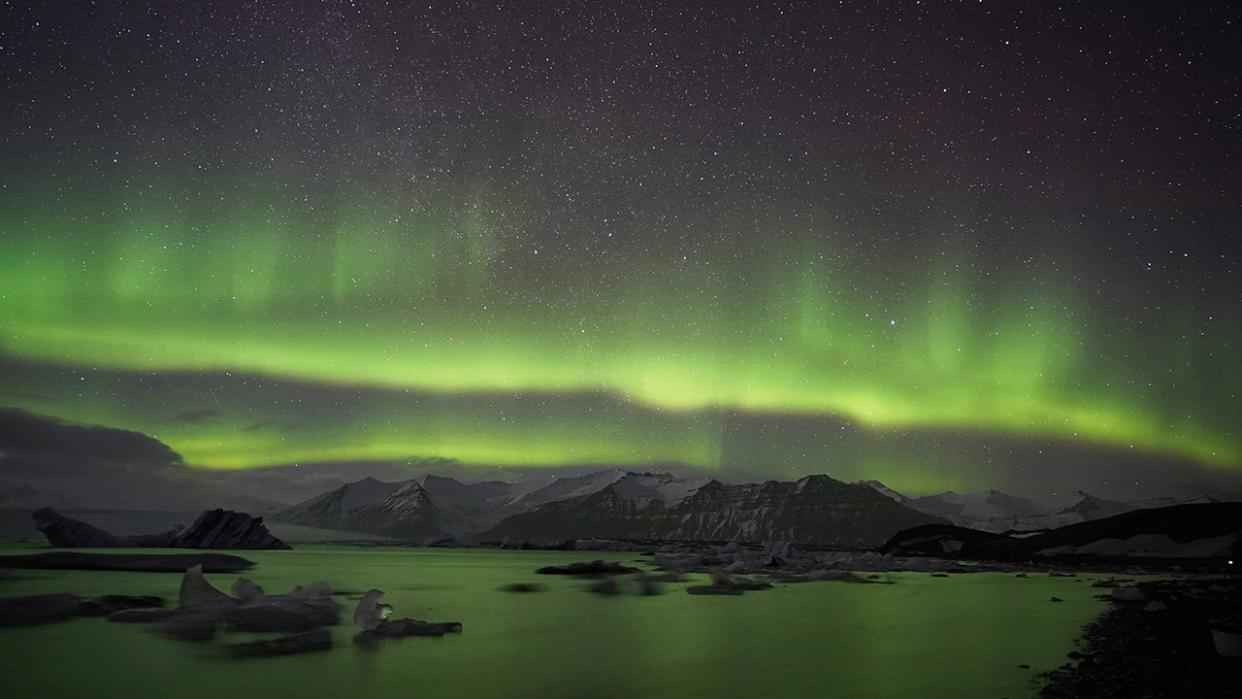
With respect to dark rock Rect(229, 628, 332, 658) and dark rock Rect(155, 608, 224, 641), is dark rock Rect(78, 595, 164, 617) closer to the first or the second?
dark rock Rect(155, 608, 224, 641)

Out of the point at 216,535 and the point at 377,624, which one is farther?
the point at 216,535

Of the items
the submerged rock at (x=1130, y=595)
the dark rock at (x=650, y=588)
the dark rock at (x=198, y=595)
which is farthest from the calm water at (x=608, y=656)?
the dark rock at (x=650, y=588)

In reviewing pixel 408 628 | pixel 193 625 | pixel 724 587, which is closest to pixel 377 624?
pixel 408 628

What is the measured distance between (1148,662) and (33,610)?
22.5m

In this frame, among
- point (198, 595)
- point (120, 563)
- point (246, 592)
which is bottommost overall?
point (120, 563)

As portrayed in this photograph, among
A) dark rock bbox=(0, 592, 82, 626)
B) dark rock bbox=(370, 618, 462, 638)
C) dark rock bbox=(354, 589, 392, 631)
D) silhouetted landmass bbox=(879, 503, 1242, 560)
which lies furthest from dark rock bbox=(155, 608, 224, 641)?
silhouetted landmass bbox=(879, 503, 1242, 560)

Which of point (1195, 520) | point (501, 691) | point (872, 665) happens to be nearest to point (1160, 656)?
point (872, 665)

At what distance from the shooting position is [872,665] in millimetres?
13898

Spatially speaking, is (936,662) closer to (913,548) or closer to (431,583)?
(431,583)

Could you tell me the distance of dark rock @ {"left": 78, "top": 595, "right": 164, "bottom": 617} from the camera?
19.6m

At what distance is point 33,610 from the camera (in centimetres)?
1839

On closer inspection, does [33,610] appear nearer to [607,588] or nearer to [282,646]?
[282,646]

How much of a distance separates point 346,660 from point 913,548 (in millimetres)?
100710

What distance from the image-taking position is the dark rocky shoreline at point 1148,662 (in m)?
9.88
